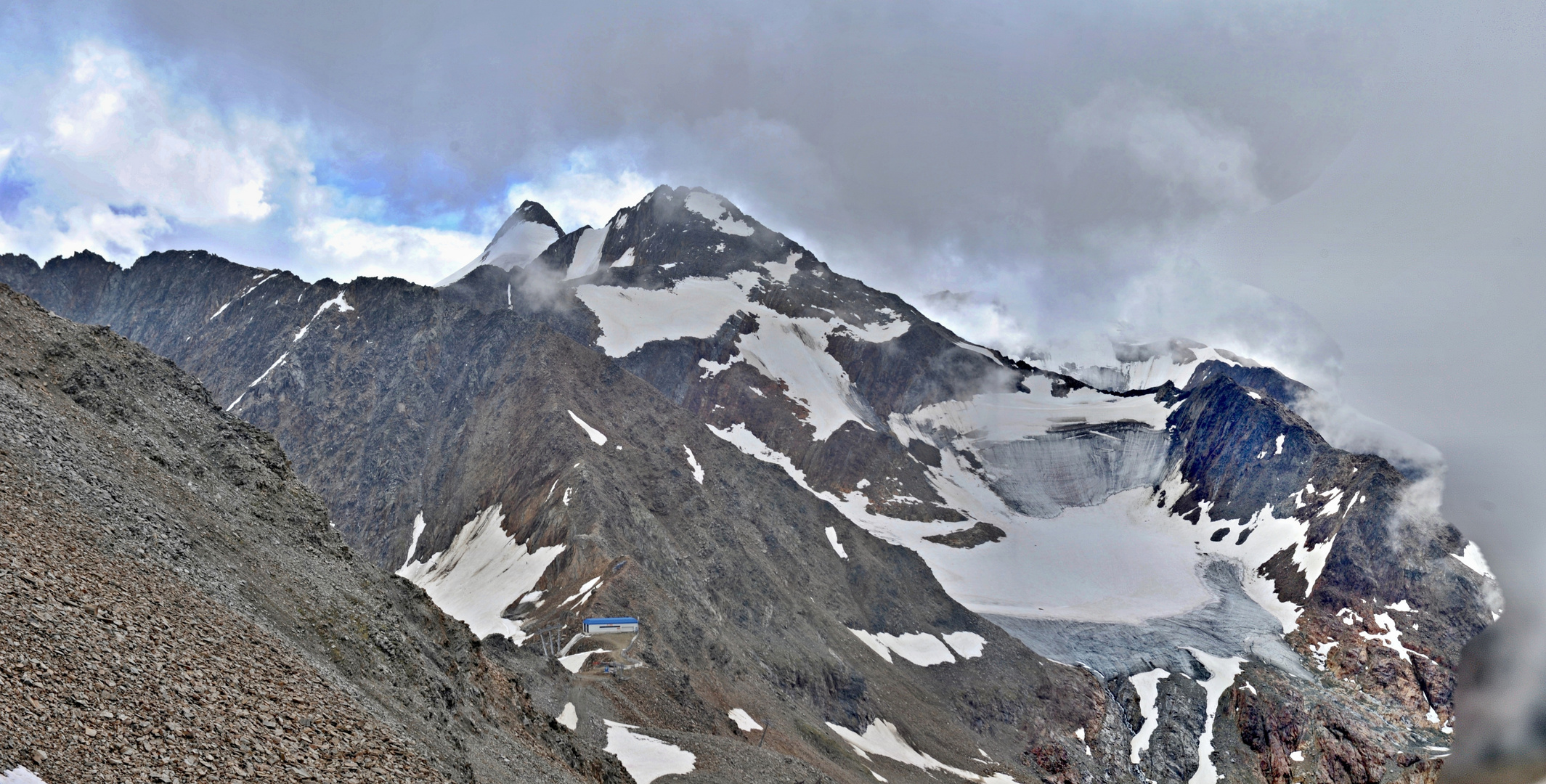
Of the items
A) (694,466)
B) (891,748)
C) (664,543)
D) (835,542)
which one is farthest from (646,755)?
(835,542)

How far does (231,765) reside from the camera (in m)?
19.2

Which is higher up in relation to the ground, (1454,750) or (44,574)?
(1454,750)

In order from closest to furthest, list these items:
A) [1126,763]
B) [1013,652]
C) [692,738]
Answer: [692,738] → [1126,763] → [1013,652]

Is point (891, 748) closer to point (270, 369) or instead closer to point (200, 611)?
point (200, 611)

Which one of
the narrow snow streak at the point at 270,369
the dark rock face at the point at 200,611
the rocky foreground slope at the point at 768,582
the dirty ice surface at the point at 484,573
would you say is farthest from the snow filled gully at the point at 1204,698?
the narrow snow streak at the point at 270,369

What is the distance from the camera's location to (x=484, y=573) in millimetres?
88562

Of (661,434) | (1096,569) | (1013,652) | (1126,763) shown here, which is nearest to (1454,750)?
(1126,763)

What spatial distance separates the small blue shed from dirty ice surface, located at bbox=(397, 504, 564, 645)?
4.76m

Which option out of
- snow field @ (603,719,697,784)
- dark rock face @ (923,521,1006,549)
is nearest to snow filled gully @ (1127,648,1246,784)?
dark rock face @ (923,521,1006,549)

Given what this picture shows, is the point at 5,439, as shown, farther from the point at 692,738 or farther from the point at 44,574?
the point at 692,738

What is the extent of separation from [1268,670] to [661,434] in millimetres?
86044

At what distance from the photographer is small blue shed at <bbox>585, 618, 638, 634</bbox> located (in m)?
67.9

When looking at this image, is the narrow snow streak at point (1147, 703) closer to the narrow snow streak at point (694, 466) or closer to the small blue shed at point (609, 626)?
the narrow snow streak at point (694, 466)

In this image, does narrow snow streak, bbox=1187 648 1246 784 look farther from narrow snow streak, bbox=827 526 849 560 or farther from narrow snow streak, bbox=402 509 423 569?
narrow snow streak, bbox=402 509 423 569
